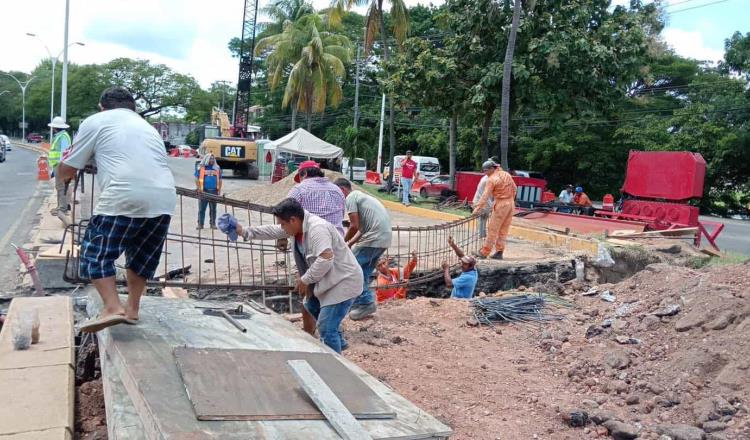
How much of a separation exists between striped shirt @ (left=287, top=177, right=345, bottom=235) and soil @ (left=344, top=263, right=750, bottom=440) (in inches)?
49.2

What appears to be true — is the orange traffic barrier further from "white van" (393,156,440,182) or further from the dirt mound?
"white van" (393,156,440,182)

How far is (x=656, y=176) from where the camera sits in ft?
49.8

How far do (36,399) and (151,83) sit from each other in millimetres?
63644

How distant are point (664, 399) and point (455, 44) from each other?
56.9 feet

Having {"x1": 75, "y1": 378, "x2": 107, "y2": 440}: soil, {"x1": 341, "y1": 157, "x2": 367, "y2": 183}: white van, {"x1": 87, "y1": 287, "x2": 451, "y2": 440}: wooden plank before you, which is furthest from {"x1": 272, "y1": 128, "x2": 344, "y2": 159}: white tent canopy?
{"x1": 75, "y1": 378, "x2": 107, "y2": 440}: soil

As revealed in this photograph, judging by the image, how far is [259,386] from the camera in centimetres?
325

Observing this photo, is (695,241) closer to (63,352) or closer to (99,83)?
(63,352)

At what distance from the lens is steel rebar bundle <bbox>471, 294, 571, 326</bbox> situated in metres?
7.38

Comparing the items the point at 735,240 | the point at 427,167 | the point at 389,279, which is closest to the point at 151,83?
the point at 427,167

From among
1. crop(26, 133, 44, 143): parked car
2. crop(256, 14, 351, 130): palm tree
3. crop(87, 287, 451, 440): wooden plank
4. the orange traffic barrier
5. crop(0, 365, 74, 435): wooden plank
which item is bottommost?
crop(0, 365, 74, 435): wooden plank

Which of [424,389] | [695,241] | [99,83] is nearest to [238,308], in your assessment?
[424,389]

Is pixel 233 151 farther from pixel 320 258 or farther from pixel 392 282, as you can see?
pixel 320 258

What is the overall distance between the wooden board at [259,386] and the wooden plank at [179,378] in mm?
46

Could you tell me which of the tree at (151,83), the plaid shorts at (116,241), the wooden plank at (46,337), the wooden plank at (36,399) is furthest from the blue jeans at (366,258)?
the tree at (151,83)
